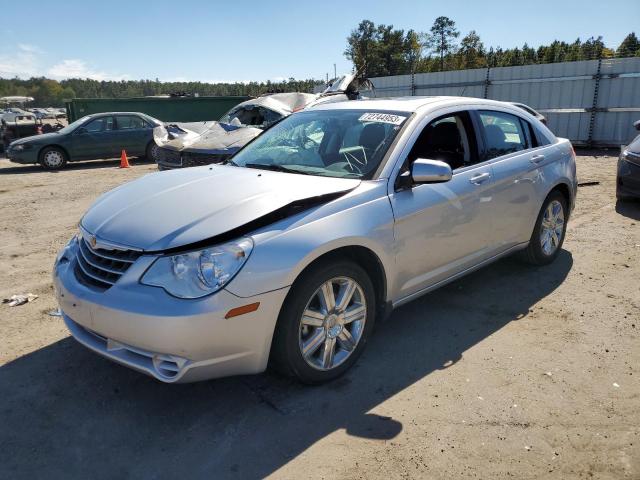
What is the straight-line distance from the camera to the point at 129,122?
48.7 ft

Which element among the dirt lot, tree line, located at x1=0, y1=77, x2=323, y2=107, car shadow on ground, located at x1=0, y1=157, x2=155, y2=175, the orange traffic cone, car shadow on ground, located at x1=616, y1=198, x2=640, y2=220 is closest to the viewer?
the dirt lot

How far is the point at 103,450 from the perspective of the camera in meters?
2.61

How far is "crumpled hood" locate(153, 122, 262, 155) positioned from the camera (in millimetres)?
8047

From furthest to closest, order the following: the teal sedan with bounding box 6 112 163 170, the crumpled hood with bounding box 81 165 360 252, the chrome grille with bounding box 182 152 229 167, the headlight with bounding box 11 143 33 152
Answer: the teal sedan with bounding box 6 112 163 170 < the headlight with bounding box 11 143 33 152 < the chrome grille with bounding box 182 152 229 167 < the crumpled hood with bounding box 81 165 360 252

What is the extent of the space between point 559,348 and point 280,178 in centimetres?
230

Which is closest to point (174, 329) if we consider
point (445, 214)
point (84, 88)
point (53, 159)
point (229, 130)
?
point (445, 214)

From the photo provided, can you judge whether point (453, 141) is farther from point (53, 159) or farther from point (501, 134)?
point (53, 159)

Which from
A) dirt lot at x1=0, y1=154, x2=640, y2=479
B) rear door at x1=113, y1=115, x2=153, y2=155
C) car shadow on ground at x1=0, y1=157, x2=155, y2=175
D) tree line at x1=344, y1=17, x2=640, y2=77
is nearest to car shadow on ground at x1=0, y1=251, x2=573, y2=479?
dirt lot at x1=0, y1=154, x2=640, y2=479

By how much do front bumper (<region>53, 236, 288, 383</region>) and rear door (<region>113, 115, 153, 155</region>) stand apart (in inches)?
508

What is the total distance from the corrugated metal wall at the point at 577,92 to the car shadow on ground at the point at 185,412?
13717 mm

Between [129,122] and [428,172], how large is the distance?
13459 mm

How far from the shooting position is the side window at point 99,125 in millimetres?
14430

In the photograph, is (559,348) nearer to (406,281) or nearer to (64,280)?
(406,281)

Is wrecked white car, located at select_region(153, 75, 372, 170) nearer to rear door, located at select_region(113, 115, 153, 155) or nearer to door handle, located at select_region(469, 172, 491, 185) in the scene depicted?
door handle, located at select_region(469, 172, 491, 185)
